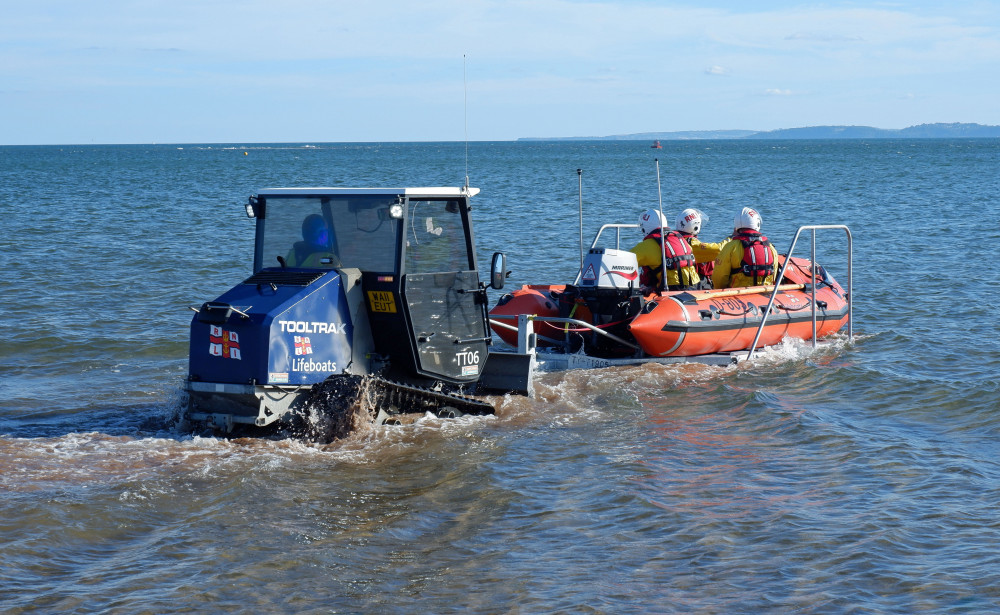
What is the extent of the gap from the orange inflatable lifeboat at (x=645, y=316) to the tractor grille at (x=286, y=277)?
330 cm

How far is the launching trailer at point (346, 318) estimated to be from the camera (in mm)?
7273

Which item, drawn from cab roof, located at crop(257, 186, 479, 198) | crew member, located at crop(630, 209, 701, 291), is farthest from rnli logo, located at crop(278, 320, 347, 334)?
crew member, located at crop(630, 209, 701, 291)

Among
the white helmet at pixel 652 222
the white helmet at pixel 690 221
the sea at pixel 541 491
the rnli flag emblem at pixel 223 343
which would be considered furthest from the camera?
the white helmet at pixel 690 221

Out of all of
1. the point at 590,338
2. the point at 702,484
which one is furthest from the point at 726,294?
the point at 702,484

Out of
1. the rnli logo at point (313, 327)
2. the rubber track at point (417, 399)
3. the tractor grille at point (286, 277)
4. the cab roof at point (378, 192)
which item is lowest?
the rubber track at point (417, 399)

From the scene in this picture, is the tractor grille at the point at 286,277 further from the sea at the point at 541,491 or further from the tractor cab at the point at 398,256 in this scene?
the sea at the point at 541,491

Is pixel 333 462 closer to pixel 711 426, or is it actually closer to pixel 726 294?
pixel 711 426

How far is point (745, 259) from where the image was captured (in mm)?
12492

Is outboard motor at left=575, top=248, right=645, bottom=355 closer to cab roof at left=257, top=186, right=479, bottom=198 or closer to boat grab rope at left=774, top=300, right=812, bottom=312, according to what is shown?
boat grab rope at left=774, top=300, right=812, bottom=312

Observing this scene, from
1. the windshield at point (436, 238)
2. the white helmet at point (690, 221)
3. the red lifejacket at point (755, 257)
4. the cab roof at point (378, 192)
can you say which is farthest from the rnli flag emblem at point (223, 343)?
the red lifejacket at point (755, 257)

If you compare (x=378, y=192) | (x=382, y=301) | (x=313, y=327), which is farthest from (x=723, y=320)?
(x=313, y=327)

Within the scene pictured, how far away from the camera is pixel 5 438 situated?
317 inches

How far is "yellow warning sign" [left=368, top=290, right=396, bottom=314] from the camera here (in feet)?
25.6

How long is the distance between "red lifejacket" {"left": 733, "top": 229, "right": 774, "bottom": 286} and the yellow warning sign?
19.9 feet
